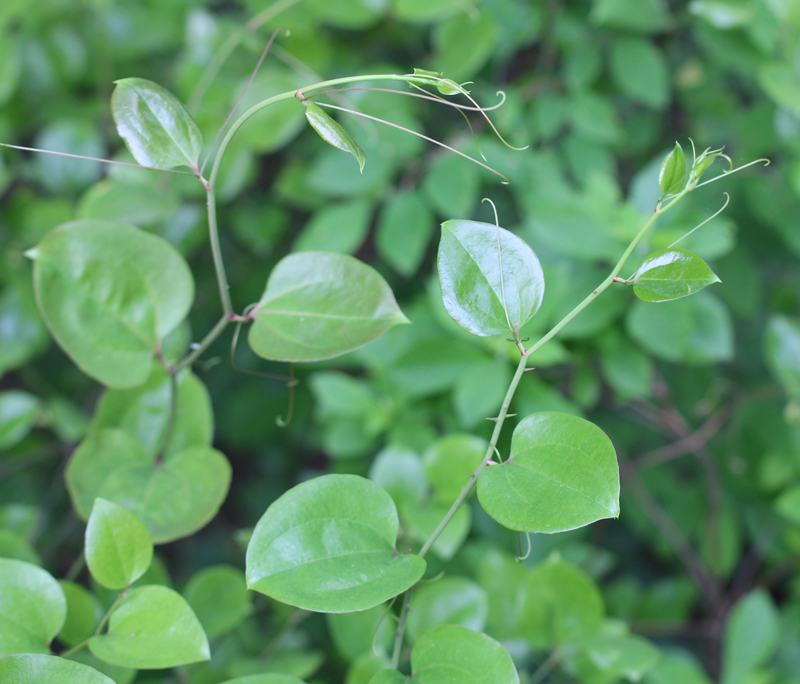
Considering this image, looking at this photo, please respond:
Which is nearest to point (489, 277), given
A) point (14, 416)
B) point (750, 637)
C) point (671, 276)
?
point (671, 276)

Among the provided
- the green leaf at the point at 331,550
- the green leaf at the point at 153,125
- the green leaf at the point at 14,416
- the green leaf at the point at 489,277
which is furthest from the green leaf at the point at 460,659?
the green leaf at the point at 14,416

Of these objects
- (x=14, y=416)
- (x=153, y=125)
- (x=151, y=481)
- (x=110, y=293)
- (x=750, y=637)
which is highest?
(x=153, y=125)

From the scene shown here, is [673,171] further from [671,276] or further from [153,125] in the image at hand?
[153,125]

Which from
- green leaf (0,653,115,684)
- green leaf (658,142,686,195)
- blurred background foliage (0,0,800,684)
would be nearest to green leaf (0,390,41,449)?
blurred background foliage (0,0,800,684)

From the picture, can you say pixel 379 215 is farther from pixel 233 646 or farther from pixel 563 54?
pixel 233 646

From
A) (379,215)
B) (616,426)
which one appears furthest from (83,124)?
(616,426)

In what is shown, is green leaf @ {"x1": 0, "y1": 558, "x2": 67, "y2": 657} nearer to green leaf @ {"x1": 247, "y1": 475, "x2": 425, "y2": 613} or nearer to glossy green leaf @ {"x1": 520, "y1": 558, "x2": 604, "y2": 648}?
green leaf @ {"x1": 247, "y1": 475, "x2": 425, "y2": 613}

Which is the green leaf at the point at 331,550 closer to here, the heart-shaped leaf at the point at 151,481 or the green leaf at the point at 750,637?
the heart-shaped leaf at the point at 151,481
